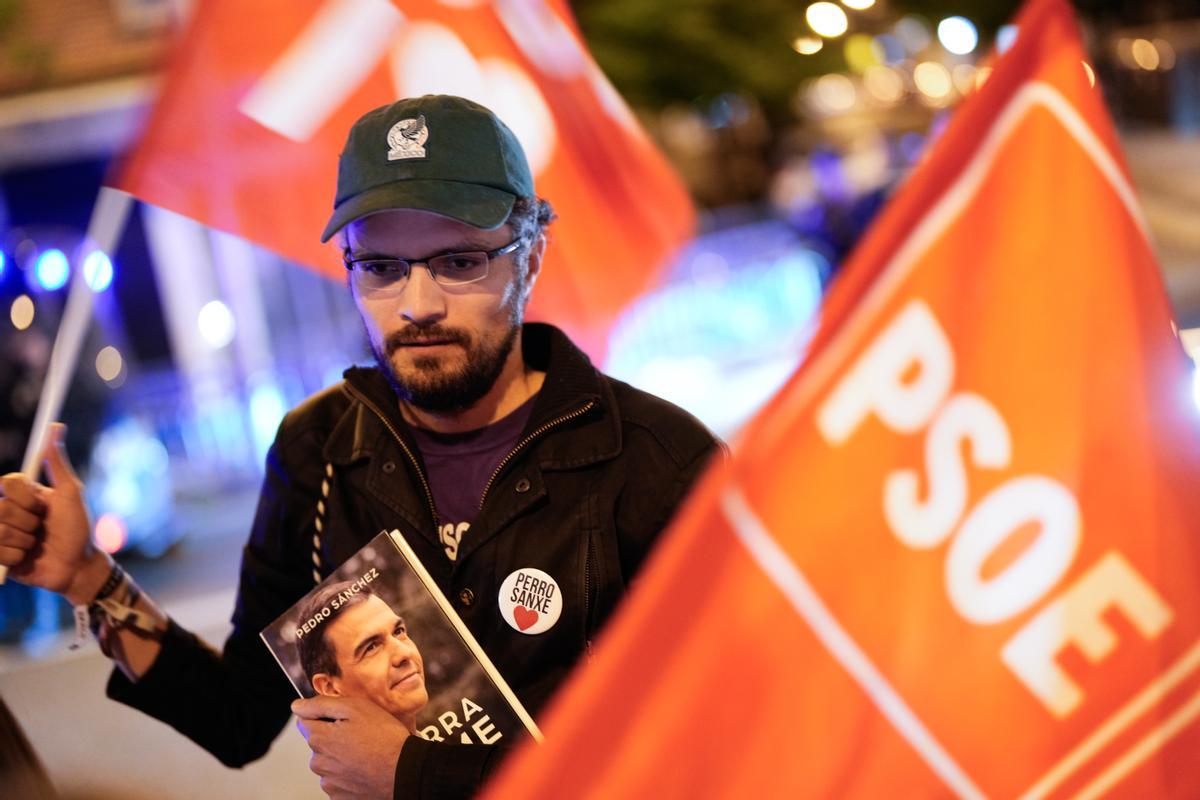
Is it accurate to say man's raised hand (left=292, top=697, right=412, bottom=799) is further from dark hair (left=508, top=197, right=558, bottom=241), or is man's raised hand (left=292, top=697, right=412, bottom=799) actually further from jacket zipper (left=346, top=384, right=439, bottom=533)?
dark hair (left=508, top=197, right=558, bottom=241)

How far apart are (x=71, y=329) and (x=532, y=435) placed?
1.20 meters

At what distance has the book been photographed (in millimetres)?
2047

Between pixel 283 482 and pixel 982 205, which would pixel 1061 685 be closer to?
pixel 982 205

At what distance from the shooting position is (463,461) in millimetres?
2324

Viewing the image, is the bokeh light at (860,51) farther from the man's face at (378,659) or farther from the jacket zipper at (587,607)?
the man's face at (378,659)

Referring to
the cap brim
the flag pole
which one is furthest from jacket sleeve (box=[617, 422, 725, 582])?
the flag pole

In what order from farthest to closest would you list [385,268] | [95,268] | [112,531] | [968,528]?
[112,531] → [95,268] → [385,268] → [968,528]

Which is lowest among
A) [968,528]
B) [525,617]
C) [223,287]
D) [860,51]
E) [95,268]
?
[860,51]

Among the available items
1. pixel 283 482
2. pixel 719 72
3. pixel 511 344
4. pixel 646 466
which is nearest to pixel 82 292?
pixel 283 482

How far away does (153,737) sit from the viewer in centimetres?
454

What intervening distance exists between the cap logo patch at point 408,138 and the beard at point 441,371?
293mm

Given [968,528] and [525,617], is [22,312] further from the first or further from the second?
[968,528]

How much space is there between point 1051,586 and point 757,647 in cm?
35

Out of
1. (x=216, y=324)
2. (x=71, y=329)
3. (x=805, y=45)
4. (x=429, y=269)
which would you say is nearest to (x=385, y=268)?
(x=429, y=269)
